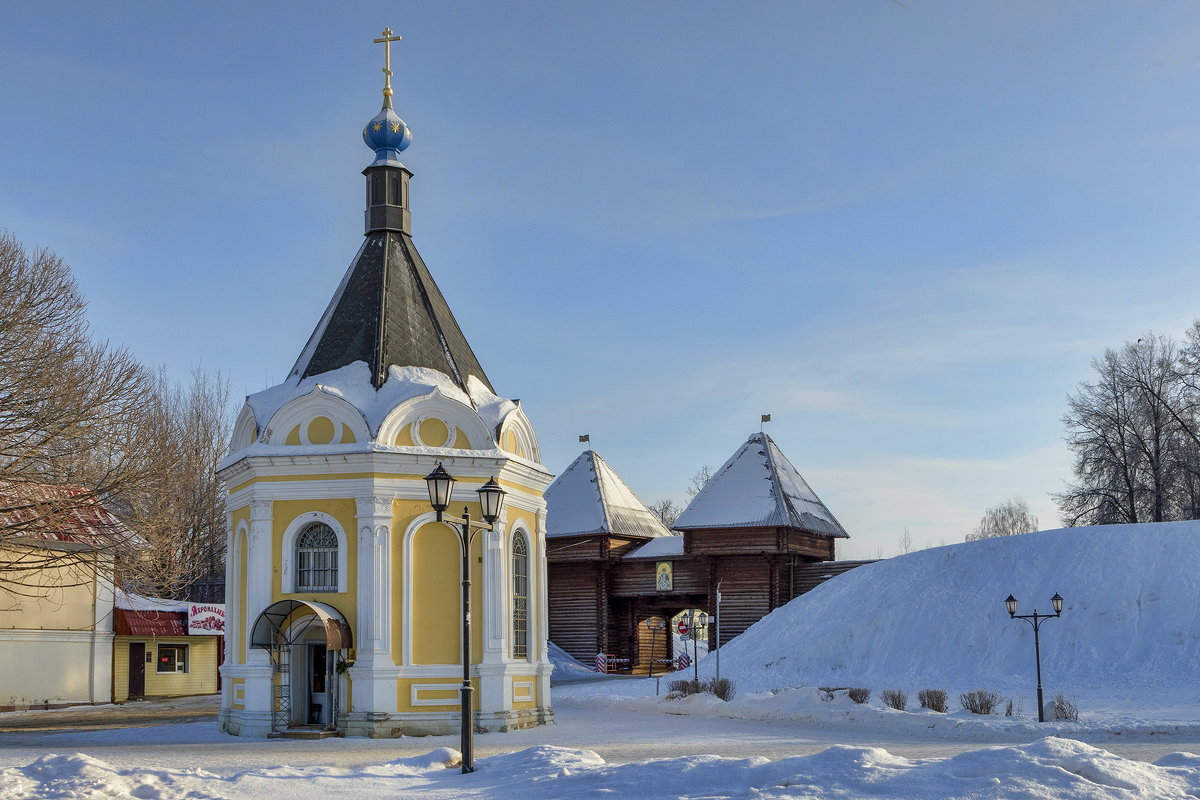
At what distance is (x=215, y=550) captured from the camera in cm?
4353

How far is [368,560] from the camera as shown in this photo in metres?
19.1

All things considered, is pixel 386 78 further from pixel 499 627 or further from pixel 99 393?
pixel 499 627

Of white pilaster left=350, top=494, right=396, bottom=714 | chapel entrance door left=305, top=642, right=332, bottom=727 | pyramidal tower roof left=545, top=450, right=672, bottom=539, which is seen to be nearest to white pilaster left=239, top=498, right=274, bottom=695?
chapel entrance door left=305, top=642, right=332, bottom=727

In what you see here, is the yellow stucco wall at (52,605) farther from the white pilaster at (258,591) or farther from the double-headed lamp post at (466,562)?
the double-headed lamp post at (466,562)

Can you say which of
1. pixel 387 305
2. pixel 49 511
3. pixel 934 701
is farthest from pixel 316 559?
pixel 934 701

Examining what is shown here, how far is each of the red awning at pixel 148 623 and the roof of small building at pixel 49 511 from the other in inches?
393

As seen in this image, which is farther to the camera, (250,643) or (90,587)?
(90,587)

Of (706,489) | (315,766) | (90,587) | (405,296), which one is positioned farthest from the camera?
(706,489)

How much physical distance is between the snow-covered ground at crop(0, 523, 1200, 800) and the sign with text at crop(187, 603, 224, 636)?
31.1 feet

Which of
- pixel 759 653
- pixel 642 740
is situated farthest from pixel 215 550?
pixel 642 740

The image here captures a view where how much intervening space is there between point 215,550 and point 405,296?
25.2 m

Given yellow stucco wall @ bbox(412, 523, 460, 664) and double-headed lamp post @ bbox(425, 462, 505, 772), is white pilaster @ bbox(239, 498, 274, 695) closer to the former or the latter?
yellow stucco wall @ bbox(412, 523, 460, 664)

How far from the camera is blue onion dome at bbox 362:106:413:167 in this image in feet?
74.3

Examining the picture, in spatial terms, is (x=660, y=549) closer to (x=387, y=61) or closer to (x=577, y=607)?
(x=577, y=607)
